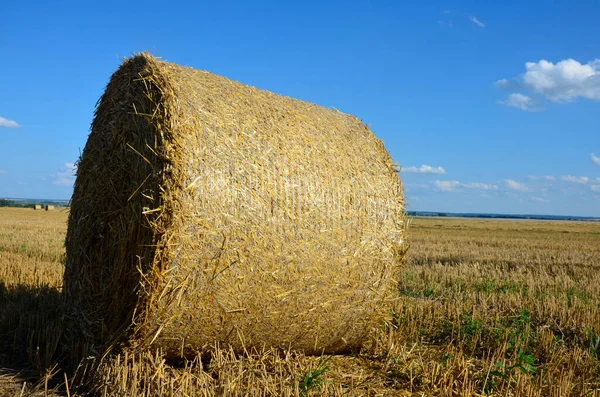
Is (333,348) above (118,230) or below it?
below

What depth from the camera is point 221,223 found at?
468 cm

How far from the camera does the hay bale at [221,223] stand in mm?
4602

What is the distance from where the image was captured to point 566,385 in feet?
15.6

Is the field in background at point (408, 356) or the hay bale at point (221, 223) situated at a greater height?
the hay bale at point (221, 223)

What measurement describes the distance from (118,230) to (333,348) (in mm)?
2412

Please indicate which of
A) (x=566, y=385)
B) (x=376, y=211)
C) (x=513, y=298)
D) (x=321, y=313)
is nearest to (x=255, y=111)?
(x=376, y=211)

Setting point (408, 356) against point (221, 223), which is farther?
point (408, 356)

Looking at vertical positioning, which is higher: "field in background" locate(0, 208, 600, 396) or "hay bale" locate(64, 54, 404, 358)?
"hay bale" locate(64, 54, 404, 358)

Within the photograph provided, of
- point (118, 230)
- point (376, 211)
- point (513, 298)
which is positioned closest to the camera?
point (118, 230)

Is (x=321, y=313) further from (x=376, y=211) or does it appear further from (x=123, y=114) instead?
(x=123, y=114)

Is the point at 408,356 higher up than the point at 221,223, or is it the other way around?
the point at 221,223

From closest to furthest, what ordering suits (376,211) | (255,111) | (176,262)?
(176,262) < (255,111) < (376,211)

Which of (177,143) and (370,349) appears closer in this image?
(177,143)

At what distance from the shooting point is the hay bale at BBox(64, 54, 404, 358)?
4.60m
